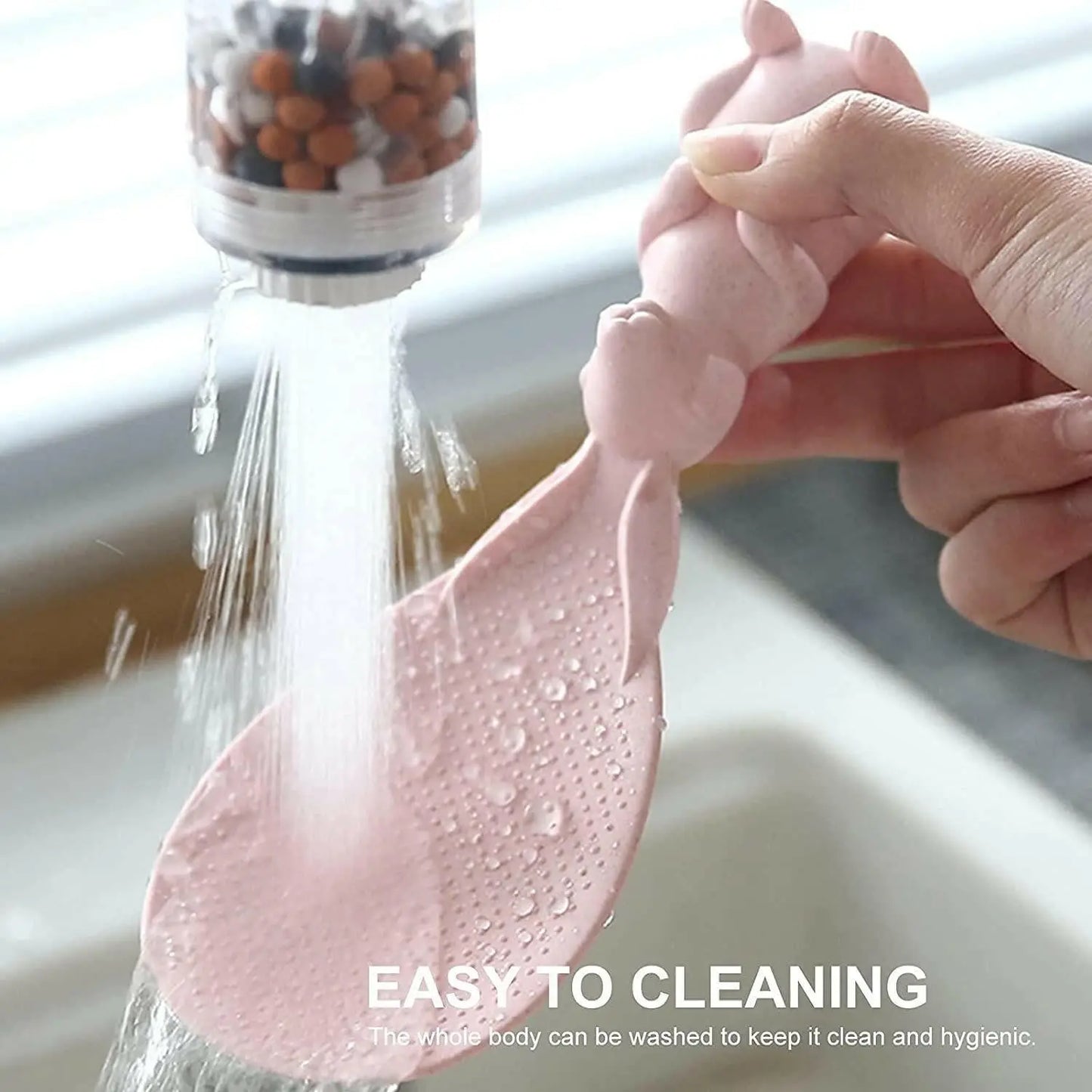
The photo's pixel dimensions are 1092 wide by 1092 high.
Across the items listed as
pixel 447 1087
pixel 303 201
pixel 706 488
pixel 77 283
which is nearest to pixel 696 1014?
pixel 447 1087

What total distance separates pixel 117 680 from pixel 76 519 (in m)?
0.08

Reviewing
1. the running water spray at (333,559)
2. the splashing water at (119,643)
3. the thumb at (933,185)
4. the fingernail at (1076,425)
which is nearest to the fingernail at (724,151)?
the thumb at (933,185)

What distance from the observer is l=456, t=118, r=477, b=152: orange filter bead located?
16.6 inches

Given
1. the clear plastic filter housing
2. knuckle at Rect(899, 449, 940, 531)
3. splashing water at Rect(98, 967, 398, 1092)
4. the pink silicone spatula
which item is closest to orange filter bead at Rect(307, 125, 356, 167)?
the clear plastic filter housing

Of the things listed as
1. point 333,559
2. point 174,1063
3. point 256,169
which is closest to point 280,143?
point 256,169

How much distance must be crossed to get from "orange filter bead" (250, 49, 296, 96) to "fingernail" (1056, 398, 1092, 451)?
1.27 feet

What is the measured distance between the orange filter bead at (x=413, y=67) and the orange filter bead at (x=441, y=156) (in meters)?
0.01

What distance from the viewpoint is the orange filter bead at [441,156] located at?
41 cm

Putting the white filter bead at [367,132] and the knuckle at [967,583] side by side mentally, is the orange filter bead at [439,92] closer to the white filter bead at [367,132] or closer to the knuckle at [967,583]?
the white filter bead at [367,132]

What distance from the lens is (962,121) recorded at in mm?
987

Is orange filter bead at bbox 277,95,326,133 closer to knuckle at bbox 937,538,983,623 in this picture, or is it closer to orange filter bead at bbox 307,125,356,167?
orange filter bead at bbox 307,125,356,167

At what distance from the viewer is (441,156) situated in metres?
0.42

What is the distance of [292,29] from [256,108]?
2 centimetres

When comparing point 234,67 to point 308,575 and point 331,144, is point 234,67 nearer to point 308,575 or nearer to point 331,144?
point 331,144
